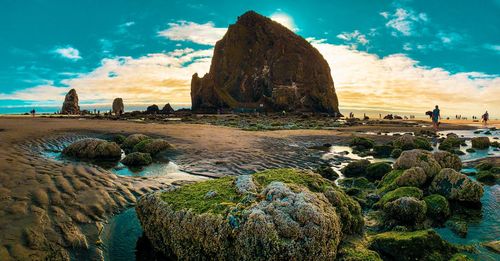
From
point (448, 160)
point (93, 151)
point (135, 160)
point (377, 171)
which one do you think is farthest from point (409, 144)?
point (93, 151)

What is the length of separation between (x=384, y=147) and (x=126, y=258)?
57.4ft

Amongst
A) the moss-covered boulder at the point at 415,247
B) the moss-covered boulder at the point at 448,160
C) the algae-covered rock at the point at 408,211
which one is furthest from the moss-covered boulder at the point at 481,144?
the moss-covered boulder at the point at 415,247

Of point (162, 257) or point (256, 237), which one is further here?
point (162, 257)

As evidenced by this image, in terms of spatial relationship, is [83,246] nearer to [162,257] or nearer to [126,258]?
[126,258]

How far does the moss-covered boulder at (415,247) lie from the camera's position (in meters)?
6.02

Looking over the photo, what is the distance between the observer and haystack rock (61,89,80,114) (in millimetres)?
109438

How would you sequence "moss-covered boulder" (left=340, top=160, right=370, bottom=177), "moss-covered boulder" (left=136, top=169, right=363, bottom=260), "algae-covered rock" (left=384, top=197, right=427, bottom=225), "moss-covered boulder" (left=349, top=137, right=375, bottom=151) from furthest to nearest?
1. "moss-covered boulder" (left=349, top=137, right=375, bottom=151)
2. "moss-covered boulder" (left=340, top=160, right=370, bottom=177)
3. "algae-covered rock" (left=384, top=197, right=427, bottom=225)
4. "moss-covered boulder" (left=136, top=169, right=363, bottom=260)

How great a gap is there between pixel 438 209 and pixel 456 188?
5.94 feet

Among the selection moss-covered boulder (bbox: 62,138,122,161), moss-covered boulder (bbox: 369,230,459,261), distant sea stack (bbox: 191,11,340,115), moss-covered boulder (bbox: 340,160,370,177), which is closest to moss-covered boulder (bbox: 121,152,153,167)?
moss-covered boulder (bbox: 62,138,122,161)

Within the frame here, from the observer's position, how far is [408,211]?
790 cm

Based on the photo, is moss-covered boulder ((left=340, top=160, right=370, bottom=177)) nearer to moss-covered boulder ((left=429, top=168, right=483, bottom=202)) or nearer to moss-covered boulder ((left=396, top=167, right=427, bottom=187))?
moss-covered boulder ((left=396, top=167, right=427, bottom=187))

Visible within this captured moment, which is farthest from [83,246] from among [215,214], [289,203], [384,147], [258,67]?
[258,67]

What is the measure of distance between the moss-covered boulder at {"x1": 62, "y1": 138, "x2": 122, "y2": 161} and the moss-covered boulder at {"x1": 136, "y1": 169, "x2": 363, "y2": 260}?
9.04 m

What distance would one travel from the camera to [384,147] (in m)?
19.8
